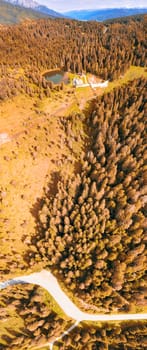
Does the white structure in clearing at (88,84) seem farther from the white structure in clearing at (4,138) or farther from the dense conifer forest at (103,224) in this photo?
the white structure in clearing at (4,138)

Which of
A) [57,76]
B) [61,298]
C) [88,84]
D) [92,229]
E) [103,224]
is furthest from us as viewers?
[57,76]

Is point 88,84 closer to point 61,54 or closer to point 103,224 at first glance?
point 61,54

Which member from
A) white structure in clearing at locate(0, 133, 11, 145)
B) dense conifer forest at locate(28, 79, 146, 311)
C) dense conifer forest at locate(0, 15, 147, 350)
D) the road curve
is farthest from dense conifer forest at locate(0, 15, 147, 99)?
the road curve

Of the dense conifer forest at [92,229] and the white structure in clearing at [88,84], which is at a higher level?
the white structure in clearing at [88,84]

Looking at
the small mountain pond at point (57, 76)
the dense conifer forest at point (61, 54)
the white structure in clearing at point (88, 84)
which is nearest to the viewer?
the dense conifer forest at point (61, 54)

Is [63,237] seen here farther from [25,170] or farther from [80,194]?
[25,170]

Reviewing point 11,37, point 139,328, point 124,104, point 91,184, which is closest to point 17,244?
point 91,184

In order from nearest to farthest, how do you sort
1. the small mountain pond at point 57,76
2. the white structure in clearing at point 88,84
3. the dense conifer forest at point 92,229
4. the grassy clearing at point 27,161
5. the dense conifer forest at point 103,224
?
the dense conifer forest at point 92,229, the dense conifer forest at point 103,224, the grassy clearing at point 27,161, the white structure in clearing at point 88,84, the small mountain pond at point 57,76

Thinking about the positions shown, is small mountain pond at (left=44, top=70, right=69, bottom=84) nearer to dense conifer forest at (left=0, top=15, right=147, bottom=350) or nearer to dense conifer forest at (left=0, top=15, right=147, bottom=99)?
dense conifer forest at (left=0, top=15, right=147, bottom=99)

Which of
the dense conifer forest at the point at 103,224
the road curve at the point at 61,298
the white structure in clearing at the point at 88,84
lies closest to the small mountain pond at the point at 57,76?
the white structure in clearing at the point at 88,84

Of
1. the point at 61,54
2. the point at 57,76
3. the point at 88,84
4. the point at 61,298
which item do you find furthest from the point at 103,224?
the point at 61,54
